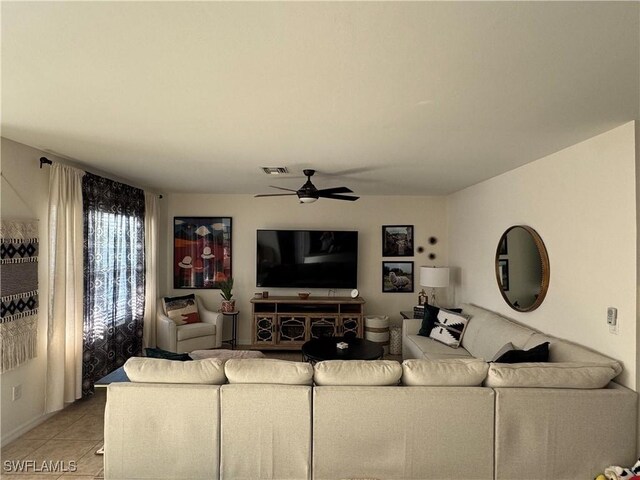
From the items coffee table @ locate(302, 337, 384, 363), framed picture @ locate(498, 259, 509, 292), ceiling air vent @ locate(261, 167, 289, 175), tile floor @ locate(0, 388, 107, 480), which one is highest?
ceiling air vent @ locate(261, 167, 289, 175)

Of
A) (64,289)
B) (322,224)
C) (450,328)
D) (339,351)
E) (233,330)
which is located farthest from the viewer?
(322,224)

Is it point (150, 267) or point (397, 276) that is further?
point (397, 276)

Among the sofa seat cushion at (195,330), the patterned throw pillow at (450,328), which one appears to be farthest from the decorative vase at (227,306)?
the patterned throw pillow at (450,328)

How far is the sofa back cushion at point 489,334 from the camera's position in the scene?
10.6 feet

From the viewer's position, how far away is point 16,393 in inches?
115

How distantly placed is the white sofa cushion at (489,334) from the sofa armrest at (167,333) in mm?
3861

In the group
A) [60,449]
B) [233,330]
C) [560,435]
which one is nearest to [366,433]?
[560,435]

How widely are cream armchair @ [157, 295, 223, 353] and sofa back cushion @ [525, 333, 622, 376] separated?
13.4 feet

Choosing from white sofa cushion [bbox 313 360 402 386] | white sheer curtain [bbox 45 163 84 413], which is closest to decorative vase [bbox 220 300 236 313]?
white sheer curtain [bbox 45 163 84 413]

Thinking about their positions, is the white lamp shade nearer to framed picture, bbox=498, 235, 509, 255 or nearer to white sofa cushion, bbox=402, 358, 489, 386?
framed picture, bbox=498, 235, 509, 255

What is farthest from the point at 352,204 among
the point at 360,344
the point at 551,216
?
the point at 551,216

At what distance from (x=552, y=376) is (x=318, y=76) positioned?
2.34 meters

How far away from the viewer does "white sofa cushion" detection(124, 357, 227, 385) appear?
7.32ft

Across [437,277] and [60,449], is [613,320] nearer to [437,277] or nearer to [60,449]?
[437,277]
